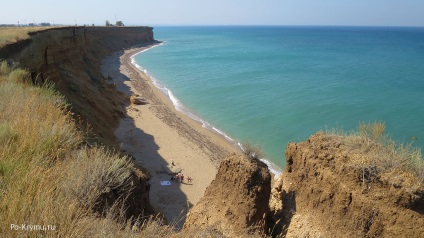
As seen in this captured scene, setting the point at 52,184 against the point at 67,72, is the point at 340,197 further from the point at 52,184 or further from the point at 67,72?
the point at 67,72

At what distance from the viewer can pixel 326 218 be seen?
7.14m

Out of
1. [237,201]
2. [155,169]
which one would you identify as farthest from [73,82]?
[237,201]

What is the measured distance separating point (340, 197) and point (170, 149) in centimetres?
1671

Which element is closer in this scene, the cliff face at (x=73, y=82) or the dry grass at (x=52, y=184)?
the dry grass at (x=52, y=184)

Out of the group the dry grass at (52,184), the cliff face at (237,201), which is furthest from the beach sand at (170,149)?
the dry grass at (52,184)

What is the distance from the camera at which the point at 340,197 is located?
6898 millimetres

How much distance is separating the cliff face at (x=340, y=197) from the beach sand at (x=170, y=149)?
5277 mm

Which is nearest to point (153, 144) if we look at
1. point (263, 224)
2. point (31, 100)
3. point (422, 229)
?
point (31, 100)

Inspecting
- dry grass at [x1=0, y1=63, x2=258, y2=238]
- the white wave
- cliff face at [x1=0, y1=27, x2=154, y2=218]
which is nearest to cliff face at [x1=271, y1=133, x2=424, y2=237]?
dry grass at [x1=0, y1=63, x2=258, y2=238]

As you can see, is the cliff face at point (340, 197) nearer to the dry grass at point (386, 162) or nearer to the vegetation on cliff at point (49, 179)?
the dry grass at point (386, 162)

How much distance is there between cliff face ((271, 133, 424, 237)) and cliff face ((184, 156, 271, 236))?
0.80 meters

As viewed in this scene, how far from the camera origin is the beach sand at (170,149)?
52.9ft

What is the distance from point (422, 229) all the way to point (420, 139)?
71.6 ft

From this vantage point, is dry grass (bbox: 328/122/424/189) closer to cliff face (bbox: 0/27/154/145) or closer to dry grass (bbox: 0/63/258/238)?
dry grass (bbox: 0/63/258/238)
